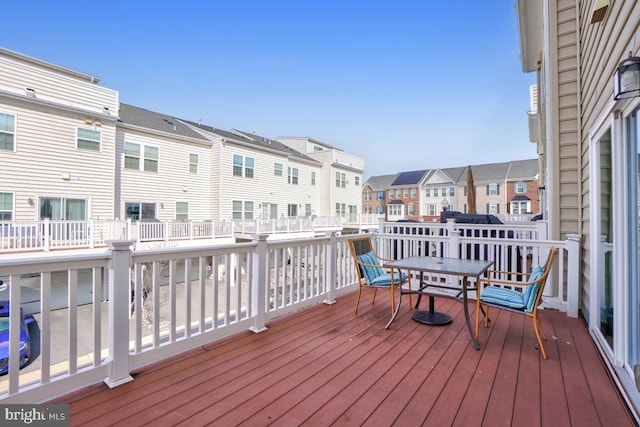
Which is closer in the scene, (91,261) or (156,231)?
(91,261)

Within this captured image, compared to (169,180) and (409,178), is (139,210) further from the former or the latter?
(409,178)

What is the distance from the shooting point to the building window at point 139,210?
39.2 feet

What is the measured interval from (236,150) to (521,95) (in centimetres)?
1346

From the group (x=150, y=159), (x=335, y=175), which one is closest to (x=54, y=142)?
(x=150, y=159)

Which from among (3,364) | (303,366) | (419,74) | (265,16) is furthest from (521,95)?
(3,364)

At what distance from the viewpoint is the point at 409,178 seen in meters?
37.1

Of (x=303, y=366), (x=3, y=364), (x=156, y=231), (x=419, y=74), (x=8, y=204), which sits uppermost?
(x=419, y=74)

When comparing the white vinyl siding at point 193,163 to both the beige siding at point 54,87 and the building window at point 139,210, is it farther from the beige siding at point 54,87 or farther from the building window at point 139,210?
the beige siding at point 54,87

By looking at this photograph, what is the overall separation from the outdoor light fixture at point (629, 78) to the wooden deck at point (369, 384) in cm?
190

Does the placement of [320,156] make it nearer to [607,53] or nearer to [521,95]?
[521,95]

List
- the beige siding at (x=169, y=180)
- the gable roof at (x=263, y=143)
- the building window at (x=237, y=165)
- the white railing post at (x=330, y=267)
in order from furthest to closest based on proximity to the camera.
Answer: the gable roof at (x=263, y=143)
the building window at (x=237, y=165)
the beige siding at (x=169, y=180)
the white railing post at (x=330, y=267)

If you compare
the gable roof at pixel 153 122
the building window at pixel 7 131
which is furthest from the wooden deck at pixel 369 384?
the gable roof at pixel 153 122

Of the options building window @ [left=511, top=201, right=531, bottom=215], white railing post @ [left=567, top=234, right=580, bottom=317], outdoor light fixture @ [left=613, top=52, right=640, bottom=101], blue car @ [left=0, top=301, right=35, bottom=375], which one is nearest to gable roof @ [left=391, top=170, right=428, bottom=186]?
building window @ [left=511, top=201, right=531, bottom=215]

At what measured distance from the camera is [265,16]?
8930 mm
